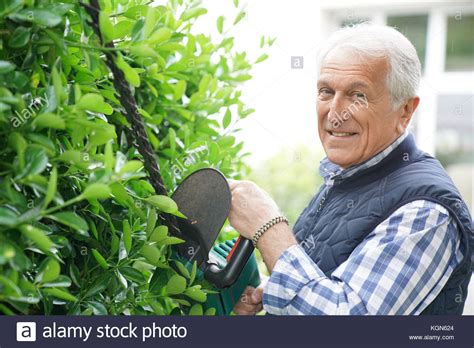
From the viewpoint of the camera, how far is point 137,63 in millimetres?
1102

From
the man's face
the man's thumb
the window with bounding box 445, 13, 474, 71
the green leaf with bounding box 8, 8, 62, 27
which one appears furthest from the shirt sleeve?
the window with bounding box 445, 13, 474, 71

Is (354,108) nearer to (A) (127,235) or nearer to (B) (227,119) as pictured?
(B) (227,119)

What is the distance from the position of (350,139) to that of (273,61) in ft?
1.40

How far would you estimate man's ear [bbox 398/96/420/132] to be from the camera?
1.30 meters

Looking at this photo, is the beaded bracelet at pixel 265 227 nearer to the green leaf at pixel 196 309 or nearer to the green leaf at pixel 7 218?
the green leaf at pixel 196 309

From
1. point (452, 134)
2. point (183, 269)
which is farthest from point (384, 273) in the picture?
point (452, 134)

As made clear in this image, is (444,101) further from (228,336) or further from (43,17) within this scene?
(43,17)

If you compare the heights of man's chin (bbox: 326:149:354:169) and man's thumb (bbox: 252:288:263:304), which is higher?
man's chin (bbox: 326:149:354:169)

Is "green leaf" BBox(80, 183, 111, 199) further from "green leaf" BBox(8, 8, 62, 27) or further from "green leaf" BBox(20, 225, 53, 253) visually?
"green leaf" BBox(8, 8, 62, 27)

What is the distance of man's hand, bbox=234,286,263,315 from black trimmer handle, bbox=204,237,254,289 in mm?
132

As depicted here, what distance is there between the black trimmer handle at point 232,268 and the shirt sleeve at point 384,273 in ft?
0.21

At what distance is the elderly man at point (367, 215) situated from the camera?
42.6 inches

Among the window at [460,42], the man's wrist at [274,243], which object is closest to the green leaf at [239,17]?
the man's wrist at [274,243]

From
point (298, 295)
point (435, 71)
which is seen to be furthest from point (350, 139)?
point (435, 71)
